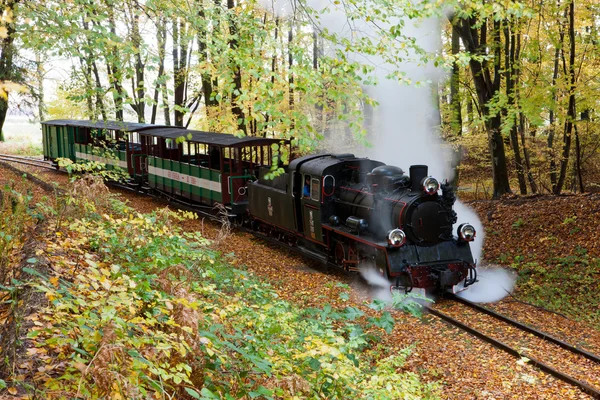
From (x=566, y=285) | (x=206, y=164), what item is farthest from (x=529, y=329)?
(x=206, y=164)

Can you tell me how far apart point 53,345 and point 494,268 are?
10.6 metres

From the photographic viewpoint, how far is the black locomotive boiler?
9.89 metres

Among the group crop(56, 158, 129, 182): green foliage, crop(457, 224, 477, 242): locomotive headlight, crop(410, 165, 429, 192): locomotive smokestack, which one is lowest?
crop(457, 224, 477, 242): locomotive headlight

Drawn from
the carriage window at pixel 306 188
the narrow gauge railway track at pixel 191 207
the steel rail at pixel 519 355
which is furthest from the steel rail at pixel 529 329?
the carriage window at pixel 306 188

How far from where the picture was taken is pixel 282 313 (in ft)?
20.7

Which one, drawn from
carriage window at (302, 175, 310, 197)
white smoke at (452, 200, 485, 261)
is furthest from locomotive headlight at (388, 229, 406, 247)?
white smoke at (452, 200, 485, 261)

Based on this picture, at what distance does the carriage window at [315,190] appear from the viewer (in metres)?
11.3

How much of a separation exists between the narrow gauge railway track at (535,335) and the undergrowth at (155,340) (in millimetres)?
1589

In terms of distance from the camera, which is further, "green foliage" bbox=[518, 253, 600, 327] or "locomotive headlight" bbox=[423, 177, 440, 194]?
"locomotive headlight" bbox=[423, 177, 440, 194]

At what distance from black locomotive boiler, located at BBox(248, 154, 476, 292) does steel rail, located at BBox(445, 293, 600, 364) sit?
404 mm

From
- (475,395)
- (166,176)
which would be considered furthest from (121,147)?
(475,395)

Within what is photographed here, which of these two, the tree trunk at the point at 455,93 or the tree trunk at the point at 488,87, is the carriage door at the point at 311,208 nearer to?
the tree trunk at the point at 488,87

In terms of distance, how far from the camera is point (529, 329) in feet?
27.2

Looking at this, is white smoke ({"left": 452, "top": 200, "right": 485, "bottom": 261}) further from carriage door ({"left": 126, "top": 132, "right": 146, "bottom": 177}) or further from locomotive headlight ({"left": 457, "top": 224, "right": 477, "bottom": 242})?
carriage door ({"left": 126, "top": 132, "right": 146, "bottom": 177})
